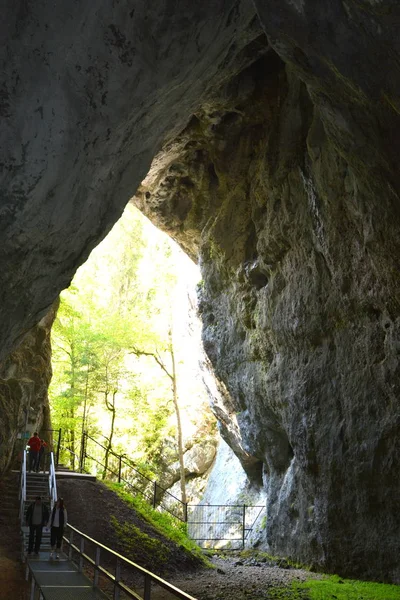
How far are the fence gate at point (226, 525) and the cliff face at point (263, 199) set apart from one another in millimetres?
1448

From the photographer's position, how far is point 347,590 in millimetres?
10836

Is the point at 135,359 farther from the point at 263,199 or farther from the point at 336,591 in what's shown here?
the point at 336,591

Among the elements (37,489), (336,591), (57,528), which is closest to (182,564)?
(57,528)

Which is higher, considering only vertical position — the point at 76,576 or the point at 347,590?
the point at 76,576

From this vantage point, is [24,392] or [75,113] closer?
[75,113]

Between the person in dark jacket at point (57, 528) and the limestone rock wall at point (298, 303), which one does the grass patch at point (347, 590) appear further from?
the person in dark jacket at point (57, 528)

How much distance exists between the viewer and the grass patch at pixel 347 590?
1021 cm

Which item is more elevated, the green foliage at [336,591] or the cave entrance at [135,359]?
the cave entrance at [135,359]

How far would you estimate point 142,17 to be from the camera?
852 centimetres

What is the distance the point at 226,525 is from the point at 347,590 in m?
11.7

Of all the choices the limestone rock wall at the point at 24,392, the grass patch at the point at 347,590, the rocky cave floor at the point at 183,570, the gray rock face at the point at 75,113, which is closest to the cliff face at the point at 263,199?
the gray rock face at the point at 75,113

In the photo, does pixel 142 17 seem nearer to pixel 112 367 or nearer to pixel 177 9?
pixel 177 9

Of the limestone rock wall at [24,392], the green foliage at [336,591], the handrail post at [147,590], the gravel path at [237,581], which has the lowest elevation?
the gravel path at [237,581]

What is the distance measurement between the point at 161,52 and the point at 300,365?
922cm
